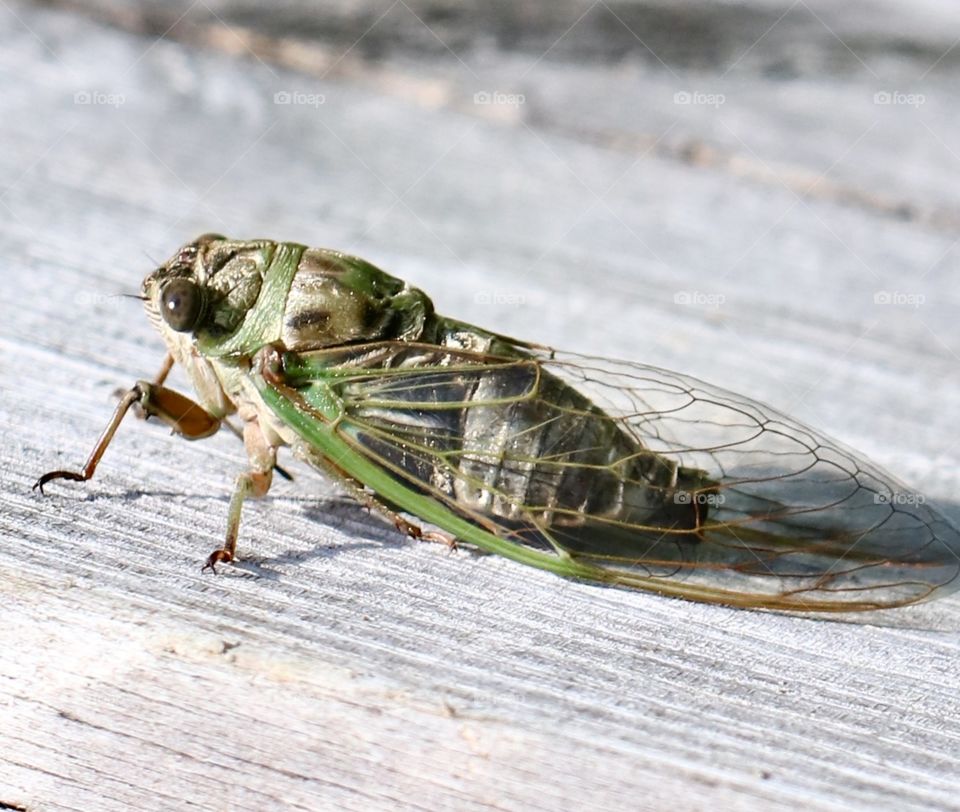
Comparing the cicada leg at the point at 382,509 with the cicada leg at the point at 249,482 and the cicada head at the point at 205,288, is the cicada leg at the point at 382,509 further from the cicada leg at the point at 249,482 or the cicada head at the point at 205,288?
the cicada head at the point at 205,288

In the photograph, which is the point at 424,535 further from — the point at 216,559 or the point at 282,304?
the point at 282,304

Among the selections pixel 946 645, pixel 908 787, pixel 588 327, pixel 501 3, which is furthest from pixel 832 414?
pixel 501 3

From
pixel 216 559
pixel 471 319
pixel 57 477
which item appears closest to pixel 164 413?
pixel 57 477

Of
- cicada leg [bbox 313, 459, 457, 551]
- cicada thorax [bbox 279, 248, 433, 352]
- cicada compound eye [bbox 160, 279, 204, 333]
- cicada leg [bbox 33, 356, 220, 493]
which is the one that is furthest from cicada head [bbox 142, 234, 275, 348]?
cicada leg [bbox 313, 459, 457, 551]

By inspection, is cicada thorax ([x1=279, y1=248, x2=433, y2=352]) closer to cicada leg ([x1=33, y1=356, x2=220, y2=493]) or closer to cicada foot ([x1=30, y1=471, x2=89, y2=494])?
cicada leg ([x1=33, y1=356, x2=220, y2=493])

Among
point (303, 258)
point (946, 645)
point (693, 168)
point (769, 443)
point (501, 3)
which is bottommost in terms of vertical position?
point (946, 645)

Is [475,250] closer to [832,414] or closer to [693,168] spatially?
[693,168]

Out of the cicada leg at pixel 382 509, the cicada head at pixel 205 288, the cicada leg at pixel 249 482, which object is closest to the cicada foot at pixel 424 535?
the cicada leg at pixel 382 509

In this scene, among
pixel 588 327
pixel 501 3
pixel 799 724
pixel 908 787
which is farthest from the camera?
pixel 501 3
